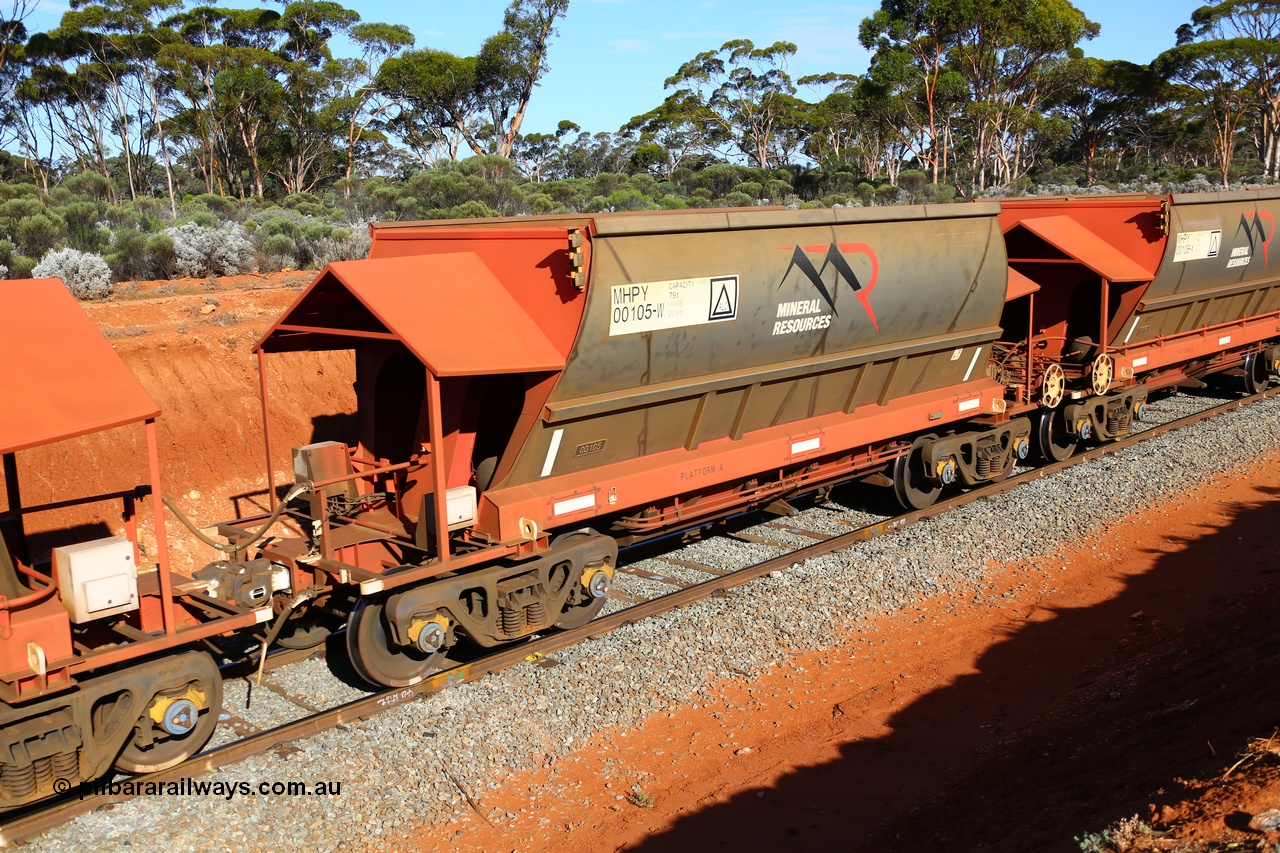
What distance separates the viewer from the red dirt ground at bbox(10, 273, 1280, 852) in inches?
211

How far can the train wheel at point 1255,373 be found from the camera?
1764 cm

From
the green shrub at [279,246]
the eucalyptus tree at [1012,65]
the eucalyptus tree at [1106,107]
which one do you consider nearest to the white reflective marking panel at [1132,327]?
Result: the green shrub at [279,246]

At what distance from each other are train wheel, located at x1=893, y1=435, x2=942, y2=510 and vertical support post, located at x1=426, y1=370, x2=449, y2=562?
6.03 meters

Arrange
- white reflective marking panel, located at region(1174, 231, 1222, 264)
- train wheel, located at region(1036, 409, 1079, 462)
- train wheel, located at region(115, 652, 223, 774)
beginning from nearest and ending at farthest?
1. train wheel, located at region(115, 652, 223, 774)
2. train wheel, located at region(1036, 409, 1079, 462)
3. white reflective marking panel, located at region(1174, 231, 1222, 264)

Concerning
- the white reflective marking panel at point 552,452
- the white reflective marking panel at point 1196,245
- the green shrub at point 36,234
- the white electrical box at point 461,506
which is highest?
the green shrub at point 36,234

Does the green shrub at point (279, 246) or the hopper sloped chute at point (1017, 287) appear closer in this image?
the hopper sloped chute at point (1017, 287)

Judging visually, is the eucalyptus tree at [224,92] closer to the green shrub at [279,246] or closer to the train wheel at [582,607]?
the green shrub at [279,246]

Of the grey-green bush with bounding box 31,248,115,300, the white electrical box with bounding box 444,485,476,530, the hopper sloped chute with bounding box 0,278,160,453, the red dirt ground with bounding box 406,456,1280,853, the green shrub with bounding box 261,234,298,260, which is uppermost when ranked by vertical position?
the green shrub with bounding box 261,234,298,260

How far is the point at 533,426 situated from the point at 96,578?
3033mm

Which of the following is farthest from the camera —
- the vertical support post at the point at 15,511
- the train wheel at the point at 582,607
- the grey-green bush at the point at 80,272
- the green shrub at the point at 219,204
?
the green shrub at the point at 219,204

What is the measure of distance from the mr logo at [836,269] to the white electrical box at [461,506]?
3310mm

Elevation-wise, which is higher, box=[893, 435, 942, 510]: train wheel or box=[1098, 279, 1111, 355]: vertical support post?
box=[1098, 279, 1111, 355]: vertical support post

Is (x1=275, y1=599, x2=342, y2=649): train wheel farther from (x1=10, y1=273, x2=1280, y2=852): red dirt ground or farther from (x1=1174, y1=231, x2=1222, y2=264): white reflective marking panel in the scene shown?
(x1=1174, y1=231, x2=1222, y2=264): white reflective marking panel

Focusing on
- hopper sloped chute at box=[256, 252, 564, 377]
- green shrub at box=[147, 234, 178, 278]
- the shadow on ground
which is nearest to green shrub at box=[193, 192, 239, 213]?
green shrub at box=[147, 234, 178, 278]
